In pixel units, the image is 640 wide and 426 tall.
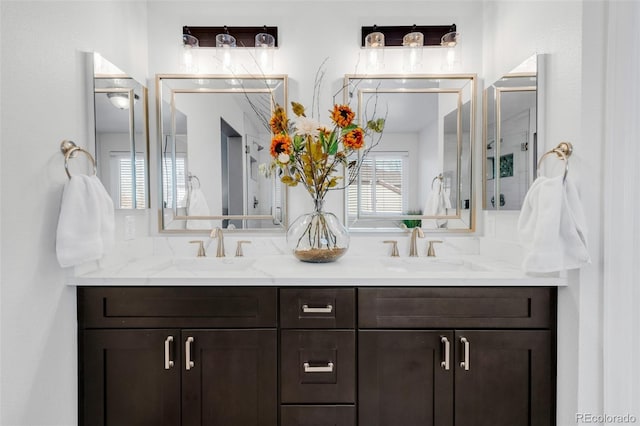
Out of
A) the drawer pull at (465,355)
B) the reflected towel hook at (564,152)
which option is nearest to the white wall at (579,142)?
the reflected towel hook at (564,152)

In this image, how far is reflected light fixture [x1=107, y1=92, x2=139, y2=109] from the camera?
1550 millimetres

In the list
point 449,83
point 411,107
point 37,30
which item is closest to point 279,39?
point 411,107

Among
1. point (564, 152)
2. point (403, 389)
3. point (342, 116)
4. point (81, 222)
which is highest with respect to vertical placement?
point (342, 116)

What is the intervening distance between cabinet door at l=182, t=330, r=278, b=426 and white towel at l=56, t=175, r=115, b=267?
48 centimetres

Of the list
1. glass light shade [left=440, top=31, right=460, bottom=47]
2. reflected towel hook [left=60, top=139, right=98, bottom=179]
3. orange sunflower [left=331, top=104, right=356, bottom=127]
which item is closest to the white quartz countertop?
reflected towel hook [left=60, top=139, right=98, bottom=179]

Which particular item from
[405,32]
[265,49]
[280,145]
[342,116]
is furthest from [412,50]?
[280,145]

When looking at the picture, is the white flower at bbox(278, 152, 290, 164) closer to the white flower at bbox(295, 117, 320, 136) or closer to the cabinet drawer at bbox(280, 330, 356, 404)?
the white flower at bbox(295, 117, 320, 136)

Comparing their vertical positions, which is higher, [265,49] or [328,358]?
[265,49]

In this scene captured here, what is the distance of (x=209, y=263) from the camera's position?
1765mm

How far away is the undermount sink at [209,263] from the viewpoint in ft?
5.73

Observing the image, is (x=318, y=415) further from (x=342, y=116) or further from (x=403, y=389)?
(x=342, y=116)

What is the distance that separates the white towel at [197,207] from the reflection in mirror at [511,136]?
1.56 metres

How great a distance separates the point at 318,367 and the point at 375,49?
5.39 feet

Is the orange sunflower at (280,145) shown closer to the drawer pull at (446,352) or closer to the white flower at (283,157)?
the white flower at (283,157)
